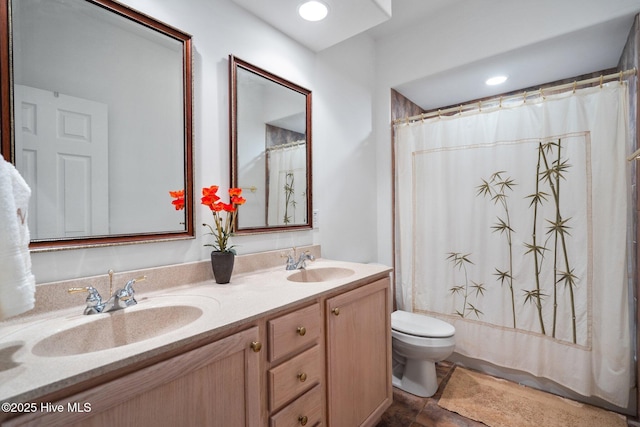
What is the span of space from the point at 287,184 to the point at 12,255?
1.33 metres

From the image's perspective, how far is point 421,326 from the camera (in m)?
2.01

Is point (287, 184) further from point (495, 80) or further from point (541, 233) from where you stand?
point (495, 80)

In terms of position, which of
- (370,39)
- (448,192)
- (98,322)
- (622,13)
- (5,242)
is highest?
(370,39)

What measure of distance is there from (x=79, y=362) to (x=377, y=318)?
4.18ft

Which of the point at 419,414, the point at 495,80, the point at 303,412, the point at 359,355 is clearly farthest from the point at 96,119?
the point at 495,80

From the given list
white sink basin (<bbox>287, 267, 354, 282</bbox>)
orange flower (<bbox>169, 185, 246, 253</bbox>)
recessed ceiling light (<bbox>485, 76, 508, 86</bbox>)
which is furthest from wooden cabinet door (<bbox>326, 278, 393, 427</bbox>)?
recessed ceiling light (<bbox>485, 76, 508, 86</bbox>)

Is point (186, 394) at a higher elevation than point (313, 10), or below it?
below

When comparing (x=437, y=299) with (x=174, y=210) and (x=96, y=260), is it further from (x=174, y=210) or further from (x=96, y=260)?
(x=96, y=260)

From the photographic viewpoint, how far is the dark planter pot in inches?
53.1

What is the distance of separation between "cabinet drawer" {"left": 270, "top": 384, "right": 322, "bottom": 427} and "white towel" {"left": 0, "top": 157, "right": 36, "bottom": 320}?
81cm

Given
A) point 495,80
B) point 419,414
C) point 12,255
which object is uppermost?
point 495,80

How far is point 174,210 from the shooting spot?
1.33m

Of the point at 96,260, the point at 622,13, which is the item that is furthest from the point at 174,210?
the point at 622,13

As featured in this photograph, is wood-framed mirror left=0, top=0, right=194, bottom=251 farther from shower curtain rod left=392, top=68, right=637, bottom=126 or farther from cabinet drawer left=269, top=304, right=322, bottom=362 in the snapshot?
shower curtain rod left=392, top=68, right=637, bottom=126
